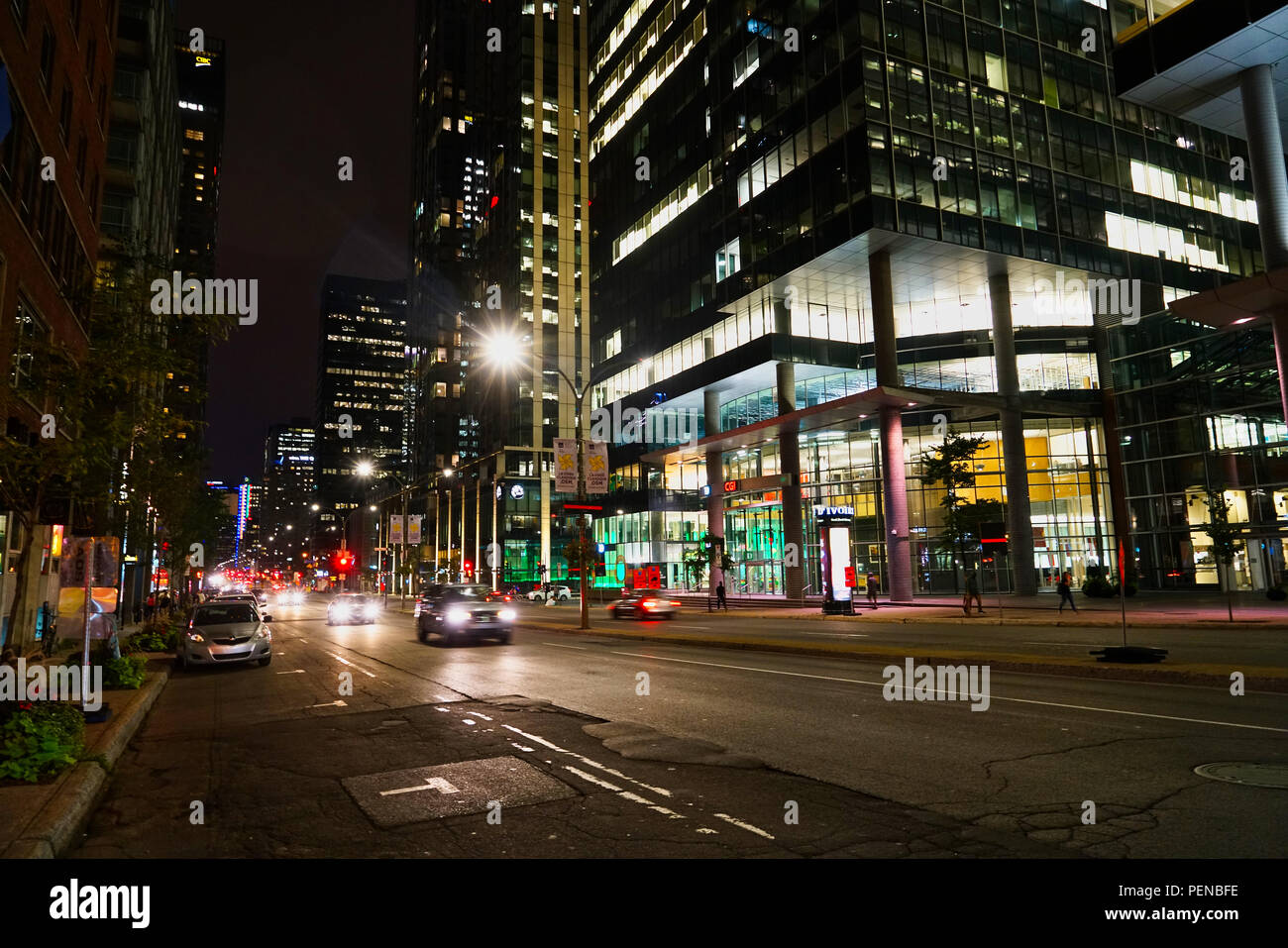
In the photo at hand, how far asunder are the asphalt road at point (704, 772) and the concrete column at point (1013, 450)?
115 ft

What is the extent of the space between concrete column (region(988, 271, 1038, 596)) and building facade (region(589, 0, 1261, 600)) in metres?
0.13

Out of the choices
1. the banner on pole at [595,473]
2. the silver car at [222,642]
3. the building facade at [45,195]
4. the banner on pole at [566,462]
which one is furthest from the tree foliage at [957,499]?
the building facade at [45,195]

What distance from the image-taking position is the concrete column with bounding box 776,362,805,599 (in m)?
49.2

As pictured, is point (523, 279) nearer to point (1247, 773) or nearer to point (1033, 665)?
point (1033, 665)

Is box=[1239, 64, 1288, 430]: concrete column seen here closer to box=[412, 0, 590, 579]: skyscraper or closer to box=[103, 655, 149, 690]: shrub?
box=[103, 655, 149, 690]: shrub

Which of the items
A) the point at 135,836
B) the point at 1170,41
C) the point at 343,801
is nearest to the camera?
the point at 135,836

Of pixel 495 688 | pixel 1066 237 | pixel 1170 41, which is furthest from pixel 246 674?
pixel 1066 237

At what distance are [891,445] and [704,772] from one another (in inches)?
1572

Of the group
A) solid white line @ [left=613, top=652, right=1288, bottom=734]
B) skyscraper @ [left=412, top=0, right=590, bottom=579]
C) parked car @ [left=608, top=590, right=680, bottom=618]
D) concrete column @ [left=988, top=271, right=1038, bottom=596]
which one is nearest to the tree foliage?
concrete column @ [left=988, top=271, right=1038, bottom=596]

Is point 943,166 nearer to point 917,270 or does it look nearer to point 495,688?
point 917,270

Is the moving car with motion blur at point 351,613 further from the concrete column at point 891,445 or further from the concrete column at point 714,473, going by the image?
the concrete column at point 891,445

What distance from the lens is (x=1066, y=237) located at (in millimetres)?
47500

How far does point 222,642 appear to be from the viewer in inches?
734
